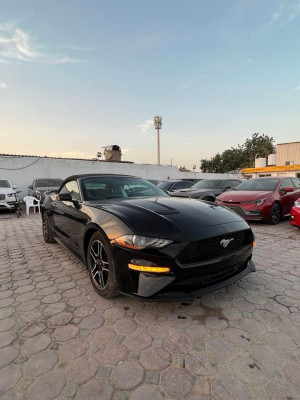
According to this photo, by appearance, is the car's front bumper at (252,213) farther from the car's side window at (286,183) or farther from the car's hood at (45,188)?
the car's hood at (45,188)

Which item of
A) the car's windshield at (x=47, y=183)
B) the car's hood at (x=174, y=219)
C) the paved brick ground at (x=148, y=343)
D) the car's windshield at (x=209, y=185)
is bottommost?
the paved brick ground at (x=148, y=343)

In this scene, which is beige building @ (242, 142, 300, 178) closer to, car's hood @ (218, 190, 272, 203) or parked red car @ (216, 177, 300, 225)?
parked red car @ (216, 177, 300, 225)

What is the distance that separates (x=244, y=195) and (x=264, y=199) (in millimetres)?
Result: 539

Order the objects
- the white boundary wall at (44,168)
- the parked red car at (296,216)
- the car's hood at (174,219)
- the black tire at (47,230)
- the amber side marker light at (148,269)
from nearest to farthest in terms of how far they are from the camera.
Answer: the amber side marker light at (148,269), the car's hood at (174,219), the black tire at (47,230), the parked red car at (296,216), the white boundary wall at (44,168)

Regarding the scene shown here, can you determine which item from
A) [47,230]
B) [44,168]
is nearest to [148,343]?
[47,230]

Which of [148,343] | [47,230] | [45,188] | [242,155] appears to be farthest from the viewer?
[242,155]

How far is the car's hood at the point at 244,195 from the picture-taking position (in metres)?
6.32

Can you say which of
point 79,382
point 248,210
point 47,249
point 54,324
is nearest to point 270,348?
point 79,382

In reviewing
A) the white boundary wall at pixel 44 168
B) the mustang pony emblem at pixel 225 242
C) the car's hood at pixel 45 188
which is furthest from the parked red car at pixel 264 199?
the white boundary wall at pixel 44 168

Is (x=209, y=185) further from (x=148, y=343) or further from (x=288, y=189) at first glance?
(x=148, y=343)

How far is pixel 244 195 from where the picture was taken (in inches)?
258

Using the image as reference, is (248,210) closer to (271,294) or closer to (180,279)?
(271,294)

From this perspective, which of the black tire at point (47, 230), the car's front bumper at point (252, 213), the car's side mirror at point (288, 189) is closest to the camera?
the black tire at point (47, 230)

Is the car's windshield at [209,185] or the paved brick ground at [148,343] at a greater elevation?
the car's windshield at [209,185]
